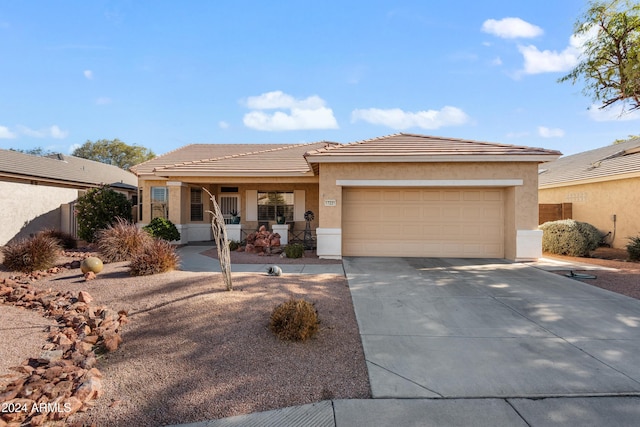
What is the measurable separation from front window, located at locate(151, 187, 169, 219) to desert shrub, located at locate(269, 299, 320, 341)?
492 inches

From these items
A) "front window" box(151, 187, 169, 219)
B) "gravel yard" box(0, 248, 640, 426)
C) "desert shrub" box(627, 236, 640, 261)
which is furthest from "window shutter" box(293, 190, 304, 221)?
"desert shrub" box(627, 236, 640, 261)

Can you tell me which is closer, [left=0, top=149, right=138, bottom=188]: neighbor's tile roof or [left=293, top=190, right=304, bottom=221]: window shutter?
[left=293, top=190, right=304, bottom=221]: window shutter

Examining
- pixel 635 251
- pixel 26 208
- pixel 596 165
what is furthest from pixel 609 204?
pixel 26 208

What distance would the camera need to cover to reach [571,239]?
12.6m

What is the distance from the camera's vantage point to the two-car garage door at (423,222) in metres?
11.3

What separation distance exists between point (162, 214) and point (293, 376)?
13.6m

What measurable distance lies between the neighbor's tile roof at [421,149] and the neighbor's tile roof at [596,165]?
6.94 m

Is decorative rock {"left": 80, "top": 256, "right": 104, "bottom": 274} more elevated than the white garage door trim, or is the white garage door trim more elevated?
the white garage door trim

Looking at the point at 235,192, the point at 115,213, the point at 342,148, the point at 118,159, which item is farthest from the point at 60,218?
the point at 118,159

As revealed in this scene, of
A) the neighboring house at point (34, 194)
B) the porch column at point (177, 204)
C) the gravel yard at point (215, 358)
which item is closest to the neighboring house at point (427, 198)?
the gravel yard at point (215, 358)

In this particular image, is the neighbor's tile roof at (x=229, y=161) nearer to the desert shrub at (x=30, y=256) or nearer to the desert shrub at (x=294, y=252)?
the desert shrub at (x=294, y=252)

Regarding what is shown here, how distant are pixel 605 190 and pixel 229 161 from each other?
673 inches

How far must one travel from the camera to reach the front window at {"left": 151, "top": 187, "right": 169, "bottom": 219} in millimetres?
15289

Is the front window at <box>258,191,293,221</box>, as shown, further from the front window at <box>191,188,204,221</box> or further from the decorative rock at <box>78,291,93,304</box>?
the decorative rock at <box>78,291,93,304</box>
